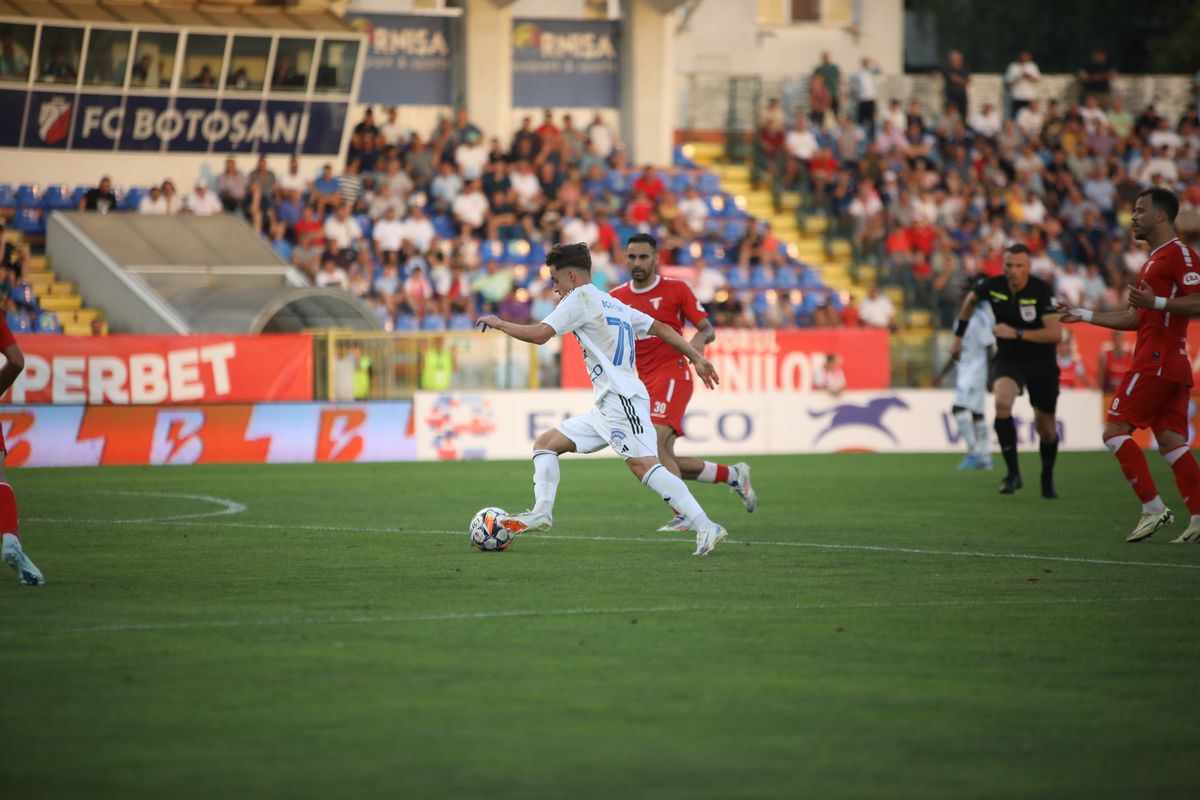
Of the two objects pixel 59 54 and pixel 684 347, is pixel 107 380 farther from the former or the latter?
pixel 684 347

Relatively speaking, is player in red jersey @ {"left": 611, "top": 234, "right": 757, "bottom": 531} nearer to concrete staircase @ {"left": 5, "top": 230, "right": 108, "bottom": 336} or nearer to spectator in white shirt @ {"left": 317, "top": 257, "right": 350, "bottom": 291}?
spectator in white shirt @ {"left": 317, "top": 257, "right": 350, "bottom": 291}

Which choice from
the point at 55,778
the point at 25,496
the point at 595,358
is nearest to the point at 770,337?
the point at 25,496

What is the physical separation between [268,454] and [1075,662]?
1831 cm

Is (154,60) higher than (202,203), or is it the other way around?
(154,60)

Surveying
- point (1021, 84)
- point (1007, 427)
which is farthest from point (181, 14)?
point (1007, 427)

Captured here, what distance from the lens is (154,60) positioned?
32.5 m

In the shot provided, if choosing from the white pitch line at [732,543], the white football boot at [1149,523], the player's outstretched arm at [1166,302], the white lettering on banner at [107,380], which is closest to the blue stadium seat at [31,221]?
the white lettering on banner at [107,380]

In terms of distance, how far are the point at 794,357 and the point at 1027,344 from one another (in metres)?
10.6

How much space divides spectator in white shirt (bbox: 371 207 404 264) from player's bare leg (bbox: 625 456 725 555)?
64.1 feet

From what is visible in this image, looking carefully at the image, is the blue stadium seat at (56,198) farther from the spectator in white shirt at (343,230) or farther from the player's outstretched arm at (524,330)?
the player's outstretched arm at (524,330)

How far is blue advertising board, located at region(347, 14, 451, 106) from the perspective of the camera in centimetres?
3659

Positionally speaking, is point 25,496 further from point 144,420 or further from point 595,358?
point 595,358

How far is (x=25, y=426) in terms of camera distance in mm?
23156

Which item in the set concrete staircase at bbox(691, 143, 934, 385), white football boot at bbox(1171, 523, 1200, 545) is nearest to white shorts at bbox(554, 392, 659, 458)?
white football boot at bbox(1171, 523, 1200, 545)
